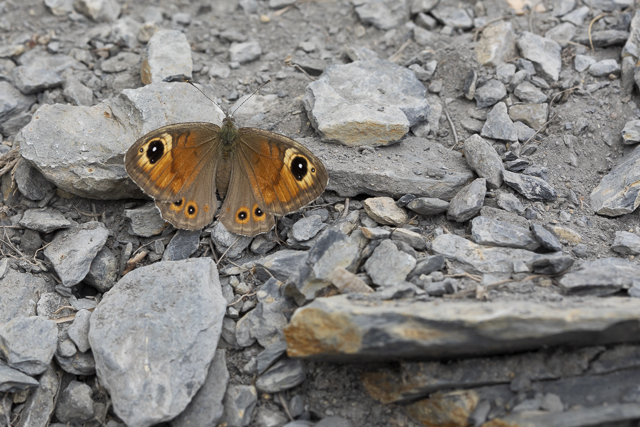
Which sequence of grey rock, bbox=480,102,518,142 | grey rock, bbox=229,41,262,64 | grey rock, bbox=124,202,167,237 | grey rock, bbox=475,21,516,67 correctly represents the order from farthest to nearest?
grey rock, bbox=229,41,262,64
grey rock, bbox=475,21,516,67
grey rock, bbox=480,102,518,142
grey rock, bbox=124,202,167,237

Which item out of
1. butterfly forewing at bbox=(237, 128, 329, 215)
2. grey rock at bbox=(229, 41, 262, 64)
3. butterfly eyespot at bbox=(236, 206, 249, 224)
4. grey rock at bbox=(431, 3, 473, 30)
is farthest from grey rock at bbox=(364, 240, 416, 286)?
grey rock at bbox=(431, 3, 473, 30)

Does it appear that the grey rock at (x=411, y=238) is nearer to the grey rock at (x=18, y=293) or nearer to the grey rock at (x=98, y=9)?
the grey rock at (x=18, y=293)

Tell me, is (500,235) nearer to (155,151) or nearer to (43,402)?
(155,151)

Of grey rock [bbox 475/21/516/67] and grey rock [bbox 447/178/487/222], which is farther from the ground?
grey rock [bbox 475/21/516/67]

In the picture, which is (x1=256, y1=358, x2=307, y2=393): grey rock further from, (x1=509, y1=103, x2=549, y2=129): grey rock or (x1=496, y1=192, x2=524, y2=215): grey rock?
(x1=509, y1=103, x2=549, y2=129): grey rock

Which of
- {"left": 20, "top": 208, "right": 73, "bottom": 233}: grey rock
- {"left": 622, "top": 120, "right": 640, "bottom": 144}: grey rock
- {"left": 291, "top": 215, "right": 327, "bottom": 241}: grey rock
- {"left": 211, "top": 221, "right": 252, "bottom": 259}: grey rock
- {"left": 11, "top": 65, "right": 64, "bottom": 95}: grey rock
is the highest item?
{"left": 622, "top": 120, "right": 640, "bottom": 144}: grey rock

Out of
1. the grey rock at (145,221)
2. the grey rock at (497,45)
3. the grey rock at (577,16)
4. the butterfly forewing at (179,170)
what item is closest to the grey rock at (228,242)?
the butterfly forewing at (179,170)
